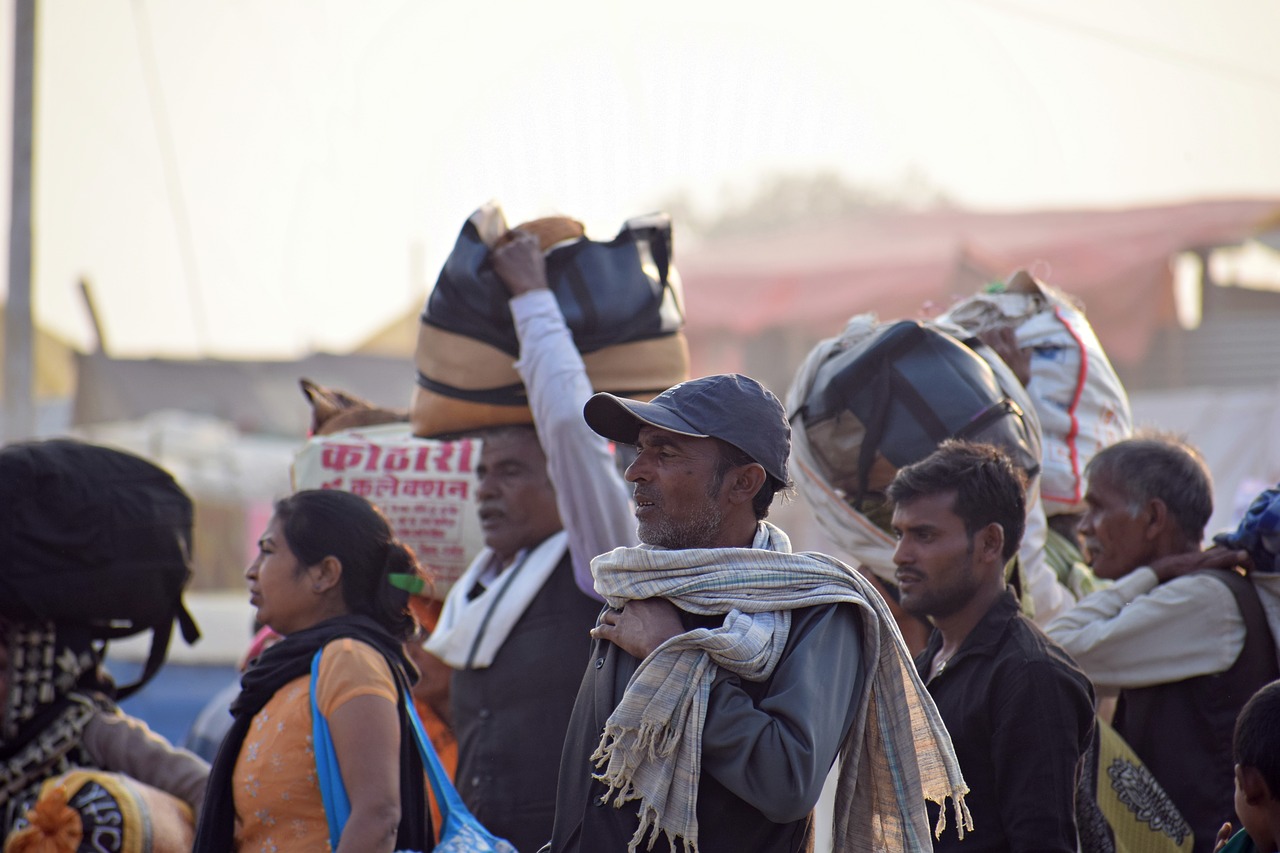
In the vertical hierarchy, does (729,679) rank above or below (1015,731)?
above

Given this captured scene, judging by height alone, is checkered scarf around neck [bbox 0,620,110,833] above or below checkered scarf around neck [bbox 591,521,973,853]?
below

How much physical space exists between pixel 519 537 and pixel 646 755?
1967mm

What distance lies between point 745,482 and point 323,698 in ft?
4.19

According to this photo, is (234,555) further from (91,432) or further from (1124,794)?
(1124,794)

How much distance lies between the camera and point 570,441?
3959mm

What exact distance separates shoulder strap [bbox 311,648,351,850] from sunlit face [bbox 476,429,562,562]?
1232 millimetres

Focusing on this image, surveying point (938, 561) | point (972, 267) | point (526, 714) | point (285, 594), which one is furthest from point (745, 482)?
point (972, 267)

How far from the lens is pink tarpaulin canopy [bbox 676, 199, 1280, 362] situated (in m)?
12.9

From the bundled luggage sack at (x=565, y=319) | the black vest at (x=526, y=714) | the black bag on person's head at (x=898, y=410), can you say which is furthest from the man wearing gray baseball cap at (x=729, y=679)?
the bundled luggage sack at (x=565, y=319)

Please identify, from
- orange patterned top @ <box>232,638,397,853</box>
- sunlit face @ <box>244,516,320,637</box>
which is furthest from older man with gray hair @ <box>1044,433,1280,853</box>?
sunlit face @ <box>244,516,320,637</box>

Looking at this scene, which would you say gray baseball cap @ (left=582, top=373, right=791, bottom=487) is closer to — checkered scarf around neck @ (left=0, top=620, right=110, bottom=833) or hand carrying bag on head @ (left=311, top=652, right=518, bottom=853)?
hand carrying bag on head @ (left=311, top=652, right=518, bottom=853)

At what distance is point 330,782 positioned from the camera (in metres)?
3.29

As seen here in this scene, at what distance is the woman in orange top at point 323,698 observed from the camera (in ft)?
10.8

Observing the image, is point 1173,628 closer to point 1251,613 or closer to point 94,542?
point 1251,613
